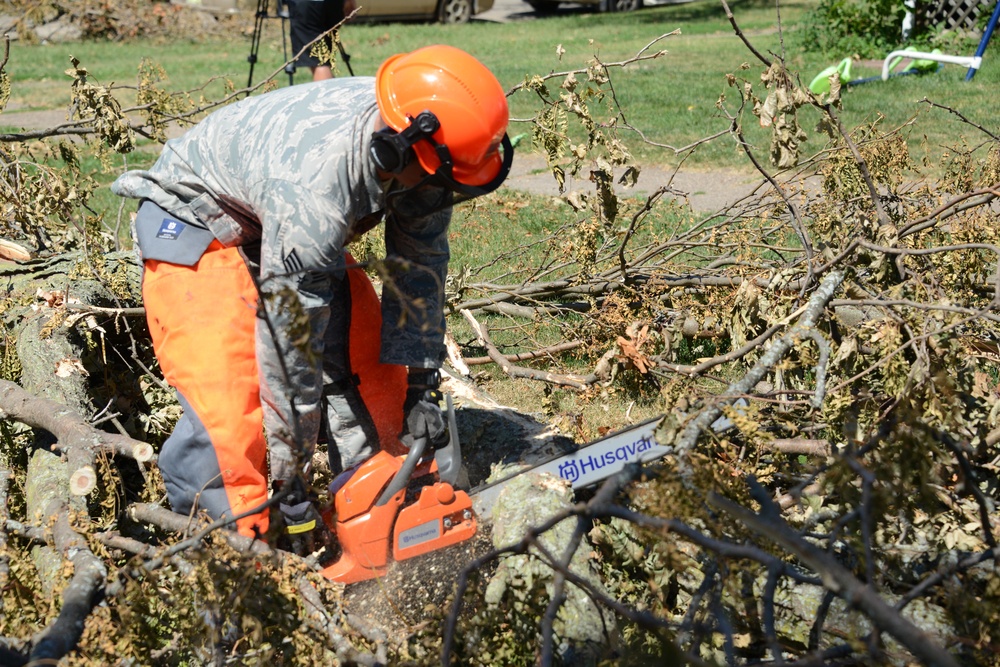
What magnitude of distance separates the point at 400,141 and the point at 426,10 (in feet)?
59.2

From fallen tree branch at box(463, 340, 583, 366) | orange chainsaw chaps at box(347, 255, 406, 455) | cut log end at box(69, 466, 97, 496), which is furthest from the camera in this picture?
fallen tree branch at box(463, 340, 583, 366)

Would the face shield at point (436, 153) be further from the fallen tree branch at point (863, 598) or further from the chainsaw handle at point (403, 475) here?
the fallen tree branch at point (863, 598)

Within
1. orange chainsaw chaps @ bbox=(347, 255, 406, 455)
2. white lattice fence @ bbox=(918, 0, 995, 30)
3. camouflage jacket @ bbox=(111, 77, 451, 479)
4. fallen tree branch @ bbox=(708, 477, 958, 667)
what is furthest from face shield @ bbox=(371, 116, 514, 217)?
white lattice fence @ bbox=(918, 0, 995, 30)

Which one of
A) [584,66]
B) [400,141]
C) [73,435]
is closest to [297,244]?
[400,141]

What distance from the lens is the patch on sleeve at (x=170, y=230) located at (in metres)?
3.23

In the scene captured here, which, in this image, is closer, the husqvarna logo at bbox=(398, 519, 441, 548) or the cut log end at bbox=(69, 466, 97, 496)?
the cut log end at bbox=(69, 466, 97, 496)

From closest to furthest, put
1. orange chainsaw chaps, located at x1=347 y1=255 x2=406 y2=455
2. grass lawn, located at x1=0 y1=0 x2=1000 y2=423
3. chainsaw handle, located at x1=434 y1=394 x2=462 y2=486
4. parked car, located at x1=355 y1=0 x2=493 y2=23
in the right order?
chainsaw handle, located at x1=434 y1=394 x2=462 y2=486, orange chainsaw chaps, located at x1=347 y1=255 x2=406 y2=455, grass lawn, located at x1=0 y1=0 x2=1000 y2=423, parked car, located at x1=355 y1=0 x2=493 y2=23

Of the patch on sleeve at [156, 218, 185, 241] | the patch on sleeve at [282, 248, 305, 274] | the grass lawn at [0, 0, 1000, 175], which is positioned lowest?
the grass lawn at [0, 0, 1000, 175]

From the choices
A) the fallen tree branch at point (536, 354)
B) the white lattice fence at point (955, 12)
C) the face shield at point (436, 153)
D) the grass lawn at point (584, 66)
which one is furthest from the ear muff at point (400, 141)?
the white lattice fence at point (955, 12)

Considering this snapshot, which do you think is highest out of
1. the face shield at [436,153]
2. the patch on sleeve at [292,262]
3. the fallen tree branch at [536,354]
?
the face shield at [436,153]

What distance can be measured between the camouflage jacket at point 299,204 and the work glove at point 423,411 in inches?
2.4

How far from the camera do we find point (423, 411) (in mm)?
3285

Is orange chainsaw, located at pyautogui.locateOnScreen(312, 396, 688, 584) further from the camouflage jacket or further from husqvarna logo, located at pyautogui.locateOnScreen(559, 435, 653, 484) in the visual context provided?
the camouflage jacket

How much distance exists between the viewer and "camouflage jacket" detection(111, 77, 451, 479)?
2861mm
